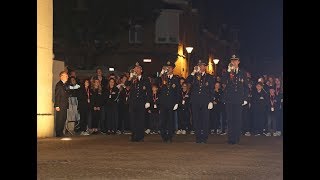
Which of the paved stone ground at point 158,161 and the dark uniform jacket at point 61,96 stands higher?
the dark uniform jacket at point 61,96

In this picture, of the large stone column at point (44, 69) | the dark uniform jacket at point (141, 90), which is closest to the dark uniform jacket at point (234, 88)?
the dark uniform jacket at point (141, 90)

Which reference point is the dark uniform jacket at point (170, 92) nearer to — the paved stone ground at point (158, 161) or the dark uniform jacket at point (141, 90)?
the dark uniform jacket at point (141, 90)

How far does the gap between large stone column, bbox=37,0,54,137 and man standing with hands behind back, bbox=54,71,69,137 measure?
307 millimetres

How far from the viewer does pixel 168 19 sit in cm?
6397

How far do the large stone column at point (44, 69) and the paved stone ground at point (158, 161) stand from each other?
124 inches

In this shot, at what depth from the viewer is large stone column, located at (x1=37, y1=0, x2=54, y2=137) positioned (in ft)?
69.3

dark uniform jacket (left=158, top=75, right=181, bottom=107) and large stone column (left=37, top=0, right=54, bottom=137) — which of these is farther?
large stone column (left=37, top=0, right=54, bottom=137)

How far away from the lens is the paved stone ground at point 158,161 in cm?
1102

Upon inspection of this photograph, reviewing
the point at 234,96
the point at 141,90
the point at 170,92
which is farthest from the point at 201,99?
the point at 141,90

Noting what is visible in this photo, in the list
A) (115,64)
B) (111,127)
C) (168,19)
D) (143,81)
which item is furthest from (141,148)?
(168,19)

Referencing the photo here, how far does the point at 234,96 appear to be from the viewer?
62.6 ft

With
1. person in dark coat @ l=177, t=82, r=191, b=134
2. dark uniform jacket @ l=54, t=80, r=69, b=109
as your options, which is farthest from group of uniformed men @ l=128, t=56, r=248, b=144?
person in dark coat @ l=177, t=82, r=191, b=134

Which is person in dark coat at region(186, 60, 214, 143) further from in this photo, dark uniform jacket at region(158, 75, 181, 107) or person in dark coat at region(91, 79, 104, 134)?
person in dark coat at region(91, 79, 104, 134)

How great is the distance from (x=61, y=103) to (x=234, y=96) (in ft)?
19.7
